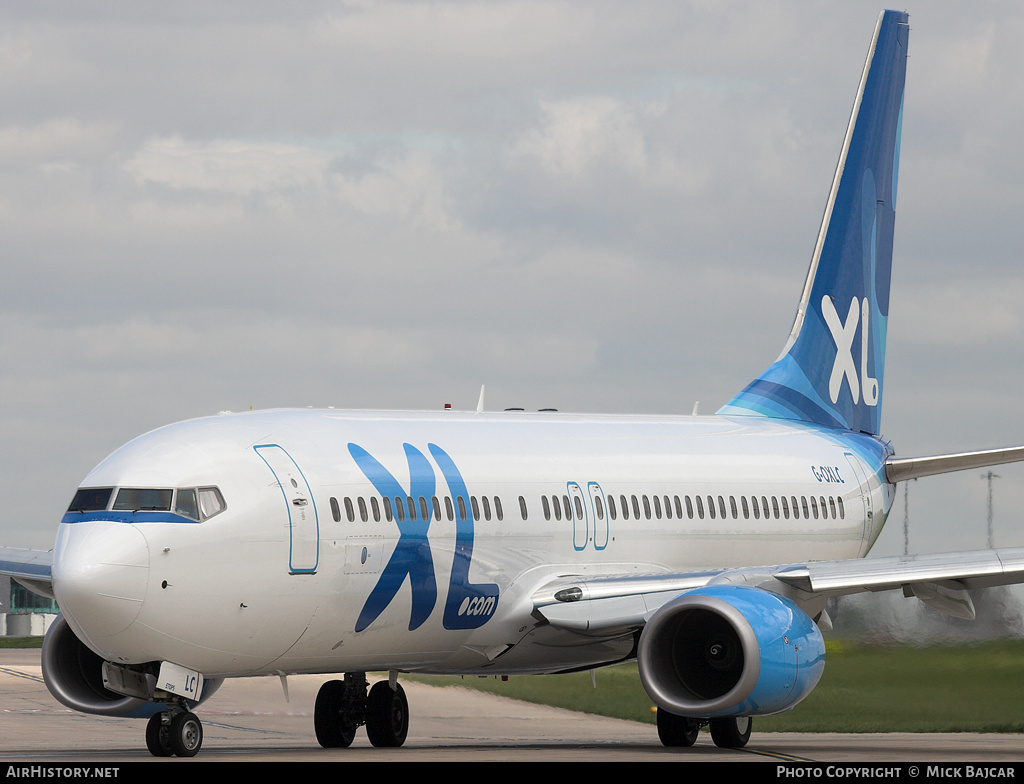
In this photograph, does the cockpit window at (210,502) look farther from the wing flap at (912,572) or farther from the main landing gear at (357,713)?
the wing flap at (912,572)

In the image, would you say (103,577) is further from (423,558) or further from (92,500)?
(423,558)

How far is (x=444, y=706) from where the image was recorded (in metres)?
37.1

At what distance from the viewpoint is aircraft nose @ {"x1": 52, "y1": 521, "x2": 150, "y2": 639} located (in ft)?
63.2

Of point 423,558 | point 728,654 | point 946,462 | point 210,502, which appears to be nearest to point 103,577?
point 210,502

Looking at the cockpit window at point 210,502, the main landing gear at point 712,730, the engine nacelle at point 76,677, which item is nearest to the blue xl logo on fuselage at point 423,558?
the cockpit window at point 210,502

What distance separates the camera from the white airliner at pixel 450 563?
20141mm

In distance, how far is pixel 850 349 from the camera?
35.5m

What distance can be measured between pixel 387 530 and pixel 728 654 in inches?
191

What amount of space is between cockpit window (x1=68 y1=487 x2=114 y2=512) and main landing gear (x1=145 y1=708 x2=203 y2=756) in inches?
95.8

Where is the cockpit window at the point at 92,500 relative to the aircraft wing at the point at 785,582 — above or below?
above

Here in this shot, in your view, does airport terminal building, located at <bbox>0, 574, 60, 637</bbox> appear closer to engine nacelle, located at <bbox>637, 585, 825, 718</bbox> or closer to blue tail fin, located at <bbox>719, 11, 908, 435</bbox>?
blue tail fin, located at <bbox>719, 11, 908, 435</bbox>

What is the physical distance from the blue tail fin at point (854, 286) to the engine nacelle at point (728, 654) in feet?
33.8

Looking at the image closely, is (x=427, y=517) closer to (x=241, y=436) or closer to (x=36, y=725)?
(x=241, y=436)

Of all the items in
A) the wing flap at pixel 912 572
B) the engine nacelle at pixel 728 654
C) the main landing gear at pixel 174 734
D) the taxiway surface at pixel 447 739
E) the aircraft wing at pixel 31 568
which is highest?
the wing flap at pixel 912 572
